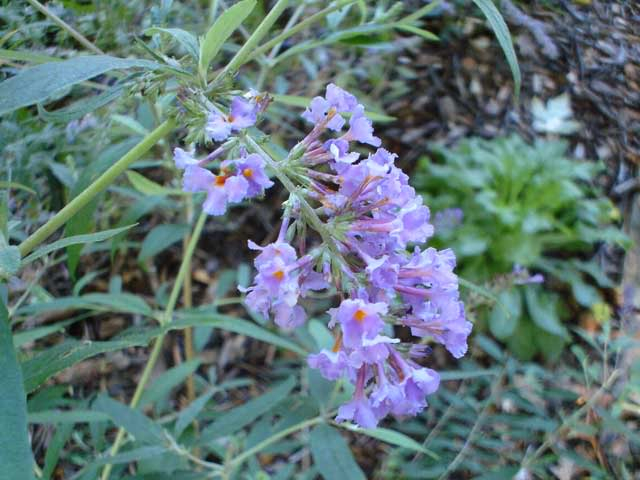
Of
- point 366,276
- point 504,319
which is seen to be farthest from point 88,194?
point 504,319

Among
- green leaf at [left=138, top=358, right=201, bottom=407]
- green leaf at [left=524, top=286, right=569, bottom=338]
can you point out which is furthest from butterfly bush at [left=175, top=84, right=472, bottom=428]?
green leaf at [left=524, top=286, right=569, bottom=338]

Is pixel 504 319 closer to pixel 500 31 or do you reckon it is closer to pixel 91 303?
pixel 91 303

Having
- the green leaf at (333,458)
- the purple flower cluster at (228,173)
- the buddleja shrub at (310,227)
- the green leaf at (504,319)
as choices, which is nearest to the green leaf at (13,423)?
the buddleja shrub at (310,227)

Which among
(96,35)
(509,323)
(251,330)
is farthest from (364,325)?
(509,323)

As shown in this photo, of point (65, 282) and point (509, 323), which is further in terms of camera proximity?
point (509, 323)

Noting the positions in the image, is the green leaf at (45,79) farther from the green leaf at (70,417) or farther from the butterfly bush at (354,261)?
the green leaf at (70,417)

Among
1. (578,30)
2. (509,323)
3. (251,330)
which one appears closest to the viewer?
(251,330)

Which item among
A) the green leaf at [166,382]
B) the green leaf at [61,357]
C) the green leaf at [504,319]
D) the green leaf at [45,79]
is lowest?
the green leaf at [504,319]

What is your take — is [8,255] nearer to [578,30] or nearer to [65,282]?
[65,282]
